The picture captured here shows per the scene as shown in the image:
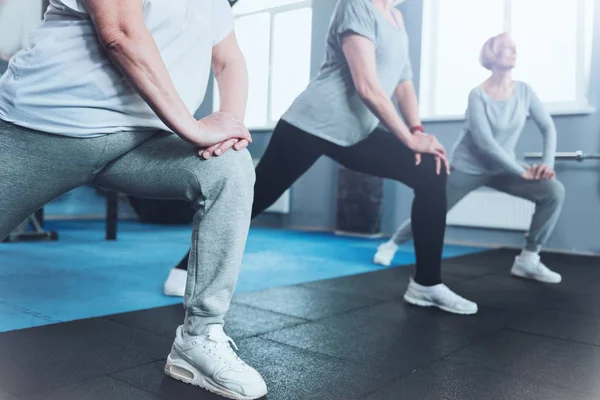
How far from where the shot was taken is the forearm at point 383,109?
1889mm

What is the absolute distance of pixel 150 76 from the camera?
94cm

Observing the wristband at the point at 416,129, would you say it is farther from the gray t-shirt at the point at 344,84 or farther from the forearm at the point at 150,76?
the forearm at the point at 150,76

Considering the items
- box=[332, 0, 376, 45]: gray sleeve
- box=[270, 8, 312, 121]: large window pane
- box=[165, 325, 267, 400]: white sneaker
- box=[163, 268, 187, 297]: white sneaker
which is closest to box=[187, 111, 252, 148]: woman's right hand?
box=[165, 325, 267, 400]: white sneaker

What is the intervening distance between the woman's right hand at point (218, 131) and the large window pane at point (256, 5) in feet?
16.7

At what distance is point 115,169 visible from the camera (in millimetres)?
1059

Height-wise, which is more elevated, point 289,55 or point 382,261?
point 289,55

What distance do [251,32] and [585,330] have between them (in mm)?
5188

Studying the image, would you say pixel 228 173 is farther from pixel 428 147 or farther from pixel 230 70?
pixel 428 147

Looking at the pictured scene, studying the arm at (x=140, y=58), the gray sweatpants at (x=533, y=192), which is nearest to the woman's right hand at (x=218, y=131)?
the arm at (x=140, y=58)

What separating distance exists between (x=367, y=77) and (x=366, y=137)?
231mm

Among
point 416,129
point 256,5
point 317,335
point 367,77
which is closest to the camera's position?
point 317,335

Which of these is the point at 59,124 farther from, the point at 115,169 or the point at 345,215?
the point at 345,215

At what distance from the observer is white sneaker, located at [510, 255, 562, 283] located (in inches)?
107

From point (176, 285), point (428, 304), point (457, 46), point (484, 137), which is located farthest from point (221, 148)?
point (457, 46)
